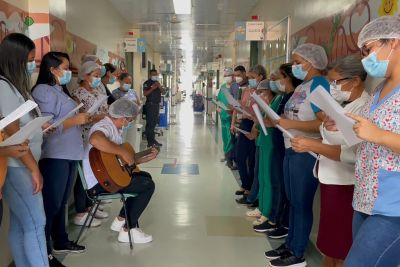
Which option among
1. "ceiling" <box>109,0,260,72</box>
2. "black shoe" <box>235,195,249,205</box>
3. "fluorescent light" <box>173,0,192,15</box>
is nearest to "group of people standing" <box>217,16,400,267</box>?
"black shoe" <box>235,195,249,205</box>

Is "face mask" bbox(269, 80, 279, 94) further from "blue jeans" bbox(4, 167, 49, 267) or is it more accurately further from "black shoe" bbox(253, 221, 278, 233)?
"blue jeans" bbox(4, 167, 49, 267)

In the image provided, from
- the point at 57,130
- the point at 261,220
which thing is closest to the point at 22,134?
the point at 57,130

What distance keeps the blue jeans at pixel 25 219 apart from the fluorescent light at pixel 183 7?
5276mm

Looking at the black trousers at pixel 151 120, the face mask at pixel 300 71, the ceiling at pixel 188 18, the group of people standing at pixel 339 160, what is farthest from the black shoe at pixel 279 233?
the black trousers at pixel 151 120

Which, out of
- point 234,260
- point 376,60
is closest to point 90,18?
point 234,260

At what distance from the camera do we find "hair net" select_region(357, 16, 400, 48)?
58.9 inches

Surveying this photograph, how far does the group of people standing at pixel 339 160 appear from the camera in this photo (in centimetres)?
149

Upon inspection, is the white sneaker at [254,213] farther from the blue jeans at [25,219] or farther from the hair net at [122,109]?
the blue jeans at [25,219]

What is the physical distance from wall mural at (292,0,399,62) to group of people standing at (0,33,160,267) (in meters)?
1.69

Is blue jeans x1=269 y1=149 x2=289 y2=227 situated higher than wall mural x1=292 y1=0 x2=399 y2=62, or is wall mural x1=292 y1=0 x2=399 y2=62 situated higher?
wall mural x1=292 y1=0 x2=399 y2=62

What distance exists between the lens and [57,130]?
2785 millimetres

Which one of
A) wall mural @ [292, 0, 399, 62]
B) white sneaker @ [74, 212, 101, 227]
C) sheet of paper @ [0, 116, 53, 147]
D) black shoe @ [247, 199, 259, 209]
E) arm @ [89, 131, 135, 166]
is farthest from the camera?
black shoe @ [247, 199, 259, 209]

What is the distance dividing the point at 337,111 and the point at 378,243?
0.54 meters

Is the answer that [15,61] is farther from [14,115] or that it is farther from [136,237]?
[136,237]
